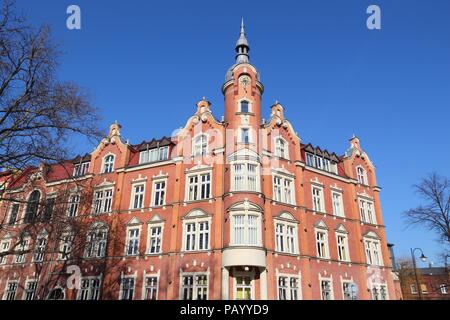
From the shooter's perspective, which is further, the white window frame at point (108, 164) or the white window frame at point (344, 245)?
the white window frame at point (108, 164)

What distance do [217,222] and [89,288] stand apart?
492 inches

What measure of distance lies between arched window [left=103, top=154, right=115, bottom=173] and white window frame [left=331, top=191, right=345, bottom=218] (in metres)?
21.4

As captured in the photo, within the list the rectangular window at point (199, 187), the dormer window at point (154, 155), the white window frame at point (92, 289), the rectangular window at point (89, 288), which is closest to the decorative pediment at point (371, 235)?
the rectangular window at point (199, 187)

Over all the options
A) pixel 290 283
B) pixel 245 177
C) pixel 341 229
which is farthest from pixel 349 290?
pixel 245 177

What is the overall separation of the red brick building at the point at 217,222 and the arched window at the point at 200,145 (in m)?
0.10

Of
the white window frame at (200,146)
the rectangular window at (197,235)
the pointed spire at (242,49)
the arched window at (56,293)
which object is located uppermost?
the pointed spire at (242,49)

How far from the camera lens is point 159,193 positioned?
3005 centimetres

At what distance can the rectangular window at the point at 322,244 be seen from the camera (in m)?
29.7

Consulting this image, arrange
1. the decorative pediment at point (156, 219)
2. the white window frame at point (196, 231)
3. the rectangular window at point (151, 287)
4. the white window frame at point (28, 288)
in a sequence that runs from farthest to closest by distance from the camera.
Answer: the white window frame at point (28, 288) → the decorative pediment at point (156, 219) → the rectangular window at point (151, 287) → the white window frame at point (196, 231)

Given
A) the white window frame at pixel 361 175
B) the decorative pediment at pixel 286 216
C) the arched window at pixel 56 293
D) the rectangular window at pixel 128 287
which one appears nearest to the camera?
the rectangular window at pixel 128 287

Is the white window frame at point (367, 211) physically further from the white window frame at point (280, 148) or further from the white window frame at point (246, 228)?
the white window frame at point (246, 228)

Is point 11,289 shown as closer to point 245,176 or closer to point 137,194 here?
point 137,194
